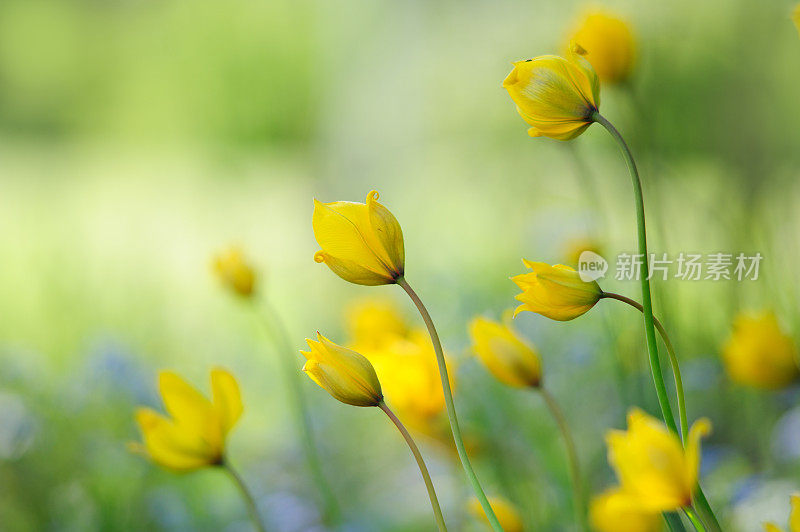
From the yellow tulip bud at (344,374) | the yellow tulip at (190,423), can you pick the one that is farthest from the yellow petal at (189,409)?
the yellow tulip bud at (344,374)

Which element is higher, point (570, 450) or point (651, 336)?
point (651, 336)

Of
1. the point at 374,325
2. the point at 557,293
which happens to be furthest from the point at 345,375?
the point at 374,325

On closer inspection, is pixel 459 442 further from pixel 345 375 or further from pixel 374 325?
pixel 374 325

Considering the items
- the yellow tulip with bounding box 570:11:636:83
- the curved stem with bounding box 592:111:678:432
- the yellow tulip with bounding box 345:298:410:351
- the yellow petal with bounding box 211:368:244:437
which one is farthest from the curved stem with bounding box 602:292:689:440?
the yellow tulip with bounding box 345:298:410:351

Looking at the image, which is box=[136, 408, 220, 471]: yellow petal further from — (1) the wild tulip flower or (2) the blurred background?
(2) the blurred background

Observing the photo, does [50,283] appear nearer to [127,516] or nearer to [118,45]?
[127,516]

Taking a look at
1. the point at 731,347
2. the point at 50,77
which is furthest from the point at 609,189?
the point at 50,77
